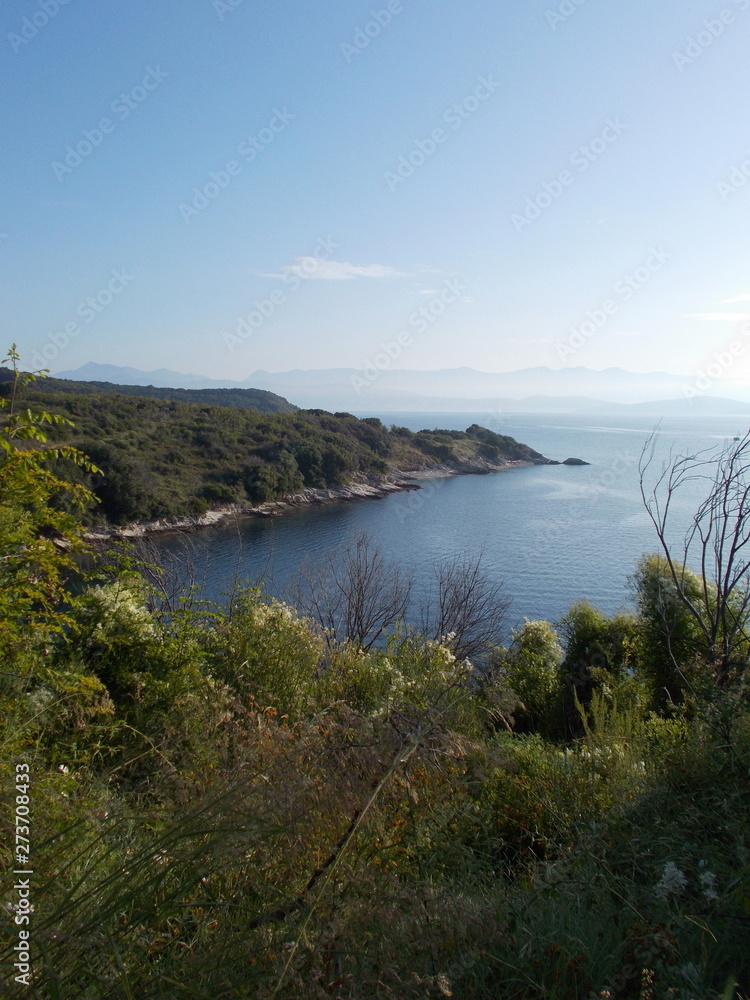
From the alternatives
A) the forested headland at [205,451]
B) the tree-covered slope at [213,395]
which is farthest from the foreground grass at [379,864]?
the tree-covered slope at [213,395]

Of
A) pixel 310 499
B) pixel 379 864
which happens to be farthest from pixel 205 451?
pixel 379 864

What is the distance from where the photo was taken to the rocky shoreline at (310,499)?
120 feet

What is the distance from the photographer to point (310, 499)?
51.7 metres

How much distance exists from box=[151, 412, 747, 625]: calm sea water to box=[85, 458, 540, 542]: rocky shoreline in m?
1.70

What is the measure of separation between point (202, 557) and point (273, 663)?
2463 centimetres

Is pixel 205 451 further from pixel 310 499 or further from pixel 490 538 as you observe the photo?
pixel 490 538

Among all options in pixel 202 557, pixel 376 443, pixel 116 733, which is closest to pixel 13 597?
pixel 116 733

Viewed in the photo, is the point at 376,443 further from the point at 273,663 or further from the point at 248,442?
the point at 273,663

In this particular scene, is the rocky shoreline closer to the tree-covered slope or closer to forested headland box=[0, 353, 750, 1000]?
forested headland box=[0, 353, 750, 1000]

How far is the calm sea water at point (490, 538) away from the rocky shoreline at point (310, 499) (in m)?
1.70

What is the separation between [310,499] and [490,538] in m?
19.5

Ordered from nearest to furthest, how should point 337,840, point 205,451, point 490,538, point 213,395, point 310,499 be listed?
point 337,840
point 490,538
point 310,499
point 205,451
point 213,395

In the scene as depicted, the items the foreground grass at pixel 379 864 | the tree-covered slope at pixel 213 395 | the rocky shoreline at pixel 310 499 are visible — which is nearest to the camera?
the foreground grass at pixel 379 864

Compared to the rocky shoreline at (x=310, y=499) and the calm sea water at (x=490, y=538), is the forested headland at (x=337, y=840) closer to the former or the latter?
the calm sea water at (x=490, y=538)
